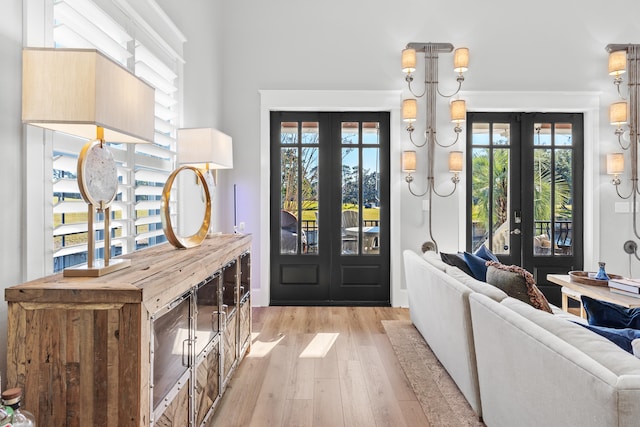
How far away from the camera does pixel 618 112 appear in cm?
415

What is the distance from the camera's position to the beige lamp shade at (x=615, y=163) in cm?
415

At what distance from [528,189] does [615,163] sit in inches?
35.4

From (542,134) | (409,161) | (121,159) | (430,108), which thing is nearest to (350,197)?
(409,161)

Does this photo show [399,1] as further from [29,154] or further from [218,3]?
[29,154]

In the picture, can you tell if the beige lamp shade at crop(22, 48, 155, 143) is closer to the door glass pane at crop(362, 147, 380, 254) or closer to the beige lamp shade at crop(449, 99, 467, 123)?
the door glass pane at crop(362, 147, 380, 254)

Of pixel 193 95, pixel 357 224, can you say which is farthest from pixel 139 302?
pixel 357 224

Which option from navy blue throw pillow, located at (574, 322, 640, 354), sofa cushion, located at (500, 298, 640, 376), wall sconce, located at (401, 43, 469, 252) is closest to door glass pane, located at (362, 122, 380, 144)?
wall sconce, located at (401, 43, 469, 252)

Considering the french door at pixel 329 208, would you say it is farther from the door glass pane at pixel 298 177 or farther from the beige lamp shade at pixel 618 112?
the beige lamp shade at pixel 618 112

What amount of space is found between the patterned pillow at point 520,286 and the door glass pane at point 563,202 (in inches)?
111

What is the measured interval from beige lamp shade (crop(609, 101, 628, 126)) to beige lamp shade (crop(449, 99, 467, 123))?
1.64 meters

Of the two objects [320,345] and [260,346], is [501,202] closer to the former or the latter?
[320,345]

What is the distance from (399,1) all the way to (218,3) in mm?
2005

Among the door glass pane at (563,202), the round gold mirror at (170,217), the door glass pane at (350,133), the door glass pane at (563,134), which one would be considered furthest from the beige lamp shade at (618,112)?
the round gold mirror at (170,217)

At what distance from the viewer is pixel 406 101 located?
4.11 metres
